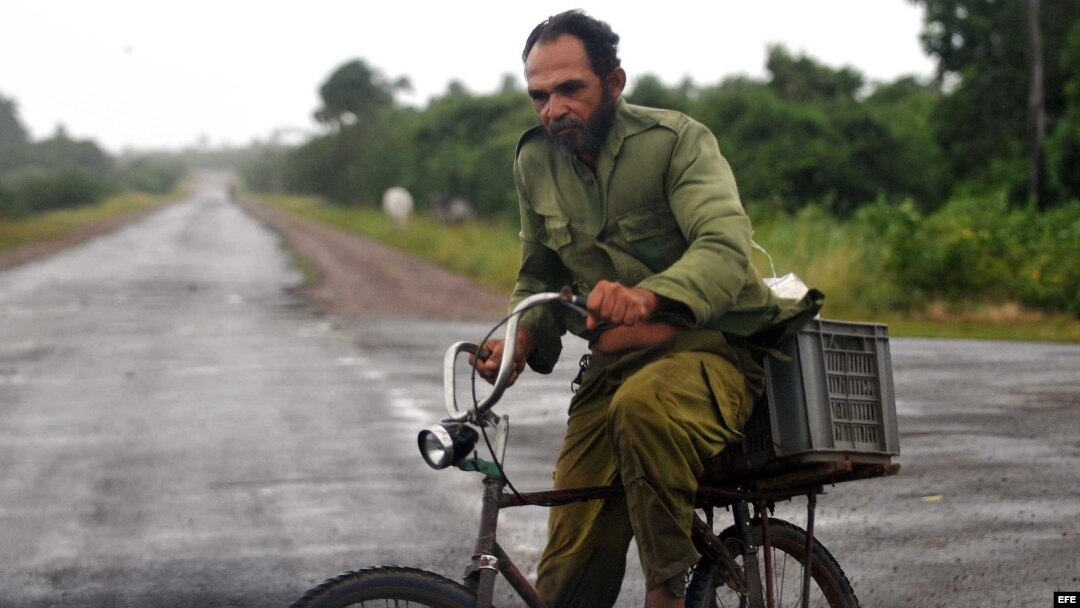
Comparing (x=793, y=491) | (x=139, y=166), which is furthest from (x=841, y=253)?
(x=139, y=166)

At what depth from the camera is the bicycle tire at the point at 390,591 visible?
10.0 ft

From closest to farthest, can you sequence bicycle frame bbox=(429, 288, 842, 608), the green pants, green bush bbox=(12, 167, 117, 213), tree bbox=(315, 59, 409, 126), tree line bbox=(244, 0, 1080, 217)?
bicycle frame bbox=(429, 288, 842, 608), the green pants, tree line bbox=(244, 0, 1080, 217), green bush bbox=(12, 167, 117, 213), tree bbox=(315, 59, 409, 126)

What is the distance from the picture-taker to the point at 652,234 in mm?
3578

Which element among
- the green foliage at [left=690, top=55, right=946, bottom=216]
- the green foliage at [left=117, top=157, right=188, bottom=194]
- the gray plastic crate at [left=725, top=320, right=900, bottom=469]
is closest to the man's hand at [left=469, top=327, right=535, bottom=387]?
the gray plastic crate at [left=725, top=320, right=900, bottom=469]

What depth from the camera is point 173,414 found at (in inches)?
427

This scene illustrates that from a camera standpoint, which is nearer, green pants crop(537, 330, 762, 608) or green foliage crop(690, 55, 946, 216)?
green pants crop(537, 330, 762, 608)

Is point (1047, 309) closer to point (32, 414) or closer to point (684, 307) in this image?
point (32, 414)

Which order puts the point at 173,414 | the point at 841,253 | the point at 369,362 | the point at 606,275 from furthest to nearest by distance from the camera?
the point at 841,253, the point at 369,362, the point at 173,414, the point at 606,275

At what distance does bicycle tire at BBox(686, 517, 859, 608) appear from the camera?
385cm

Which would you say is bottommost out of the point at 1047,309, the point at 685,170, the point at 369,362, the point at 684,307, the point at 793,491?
the point at 1047,309

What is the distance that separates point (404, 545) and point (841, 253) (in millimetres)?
15693

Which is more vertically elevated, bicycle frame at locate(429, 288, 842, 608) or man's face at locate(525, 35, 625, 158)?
man's face at locate(525, 35, 625, 158)

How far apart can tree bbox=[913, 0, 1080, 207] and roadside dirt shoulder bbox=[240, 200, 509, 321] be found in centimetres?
1610

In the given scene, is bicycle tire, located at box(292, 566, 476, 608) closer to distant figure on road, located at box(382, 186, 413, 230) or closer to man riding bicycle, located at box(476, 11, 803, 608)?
man riding bicycle, located at box(476, 11, 803, 608)
